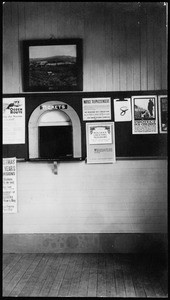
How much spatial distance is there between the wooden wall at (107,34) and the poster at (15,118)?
1.89 ft

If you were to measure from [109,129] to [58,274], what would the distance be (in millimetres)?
1994

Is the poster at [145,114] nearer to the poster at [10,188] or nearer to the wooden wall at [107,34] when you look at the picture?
the wooden wall at [107,34]

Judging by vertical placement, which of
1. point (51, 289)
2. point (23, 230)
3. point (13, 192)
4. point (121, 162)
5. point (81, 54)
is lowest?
point (51, 289)

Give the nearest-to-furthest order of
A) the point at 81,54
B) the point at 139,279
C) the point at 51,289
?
the point at 51,289, the point at 139,279, the point at 81,54

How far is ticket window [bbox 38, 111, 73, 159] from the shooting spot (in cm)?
468

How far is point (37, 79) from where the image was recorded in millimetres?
4668

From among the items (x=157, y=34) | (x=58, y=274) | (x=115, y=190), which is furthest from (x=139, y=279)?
(x=157, y=34)

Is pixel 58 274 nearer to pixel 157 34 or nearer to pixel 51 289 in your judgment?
pixel 51 289

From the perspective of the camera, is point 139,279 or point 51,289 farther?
point 139,279

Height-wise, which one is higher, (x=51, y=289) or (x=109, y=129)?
(x=109, y=129)

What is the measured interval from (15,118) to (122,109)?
1493mm

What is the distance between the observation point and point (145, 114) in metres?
4.64

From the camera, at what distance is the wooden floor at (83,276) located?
135 inches

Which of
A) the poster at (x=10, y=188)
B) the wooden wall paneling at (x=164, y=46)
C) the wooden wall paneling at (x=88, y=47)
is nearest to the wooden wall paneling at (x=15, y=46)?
the wooden wall paneling at (x=88, y=47)
